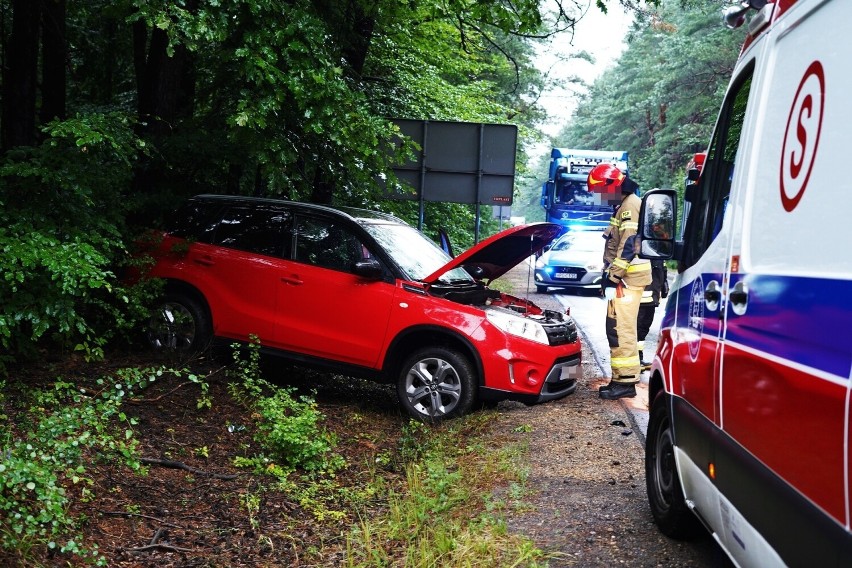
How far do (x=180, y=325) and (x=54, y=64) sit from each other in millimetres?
3532

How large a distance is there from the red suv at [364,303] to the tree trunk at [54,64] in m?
2.33

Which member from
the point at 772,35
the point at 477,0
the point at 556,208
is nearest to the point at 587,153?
the point at 556,208

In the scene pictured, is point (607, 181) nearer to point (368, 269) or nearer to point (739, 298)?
point (368, 269)

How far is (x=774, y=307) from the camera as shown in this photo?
269cm

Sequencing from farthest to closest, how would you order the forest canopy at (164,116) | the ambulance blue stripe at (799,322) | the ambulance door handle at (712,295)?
1. the forest canopy at (164,116)
2. the ambulance door handle at (712,295)
3. the ambulance blue stripe at (799,322)

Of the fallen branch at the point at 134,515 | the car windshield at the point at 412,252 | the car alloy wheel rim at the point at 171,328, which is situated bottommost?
the fallen branch at the point at 134,515

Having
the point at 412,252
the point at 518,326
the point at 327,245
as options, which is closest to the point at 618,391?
the point at 518,326

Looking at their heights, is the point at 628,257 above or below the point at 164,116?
below

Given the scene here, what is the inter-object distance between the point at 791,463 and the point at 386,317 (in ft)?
18.4

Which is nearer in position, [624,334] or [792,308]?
[792,308]

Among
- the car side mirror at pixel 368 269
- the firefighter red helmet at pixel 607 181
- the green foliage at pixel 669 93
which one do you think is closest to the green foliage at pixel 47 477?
the car side mirror at pixel 368 269

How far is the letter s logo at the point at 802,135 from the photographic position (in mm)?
2529

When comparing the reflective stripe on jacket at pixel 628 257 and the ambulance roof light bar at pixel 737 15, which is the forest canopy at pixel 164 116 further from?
the ambulance roof light bar at pixel 737 15

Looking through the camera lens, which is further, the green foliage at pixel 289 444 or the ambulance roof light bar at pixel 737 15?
the green foliage at pixel 289 444
